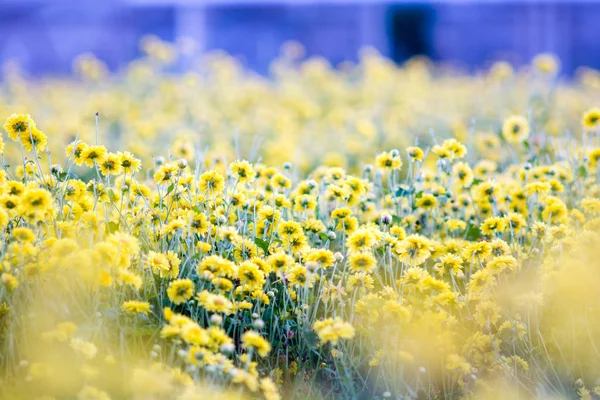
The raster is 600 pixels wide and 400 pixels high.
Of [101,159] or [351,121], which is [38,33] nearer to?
[351,121]

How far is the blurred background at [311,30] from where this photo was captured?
42.6ft

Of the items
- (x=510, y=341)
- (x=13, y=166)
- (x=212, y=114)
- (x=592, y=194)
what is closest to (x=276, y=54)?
(x=212, y=114)

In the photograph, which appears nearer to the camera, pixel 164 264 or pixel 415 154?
pixel 164 264

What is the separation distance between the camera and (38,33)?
13570mm

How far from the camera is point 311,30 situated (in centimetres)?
1409

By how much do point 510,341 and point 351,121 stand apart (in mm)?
3605

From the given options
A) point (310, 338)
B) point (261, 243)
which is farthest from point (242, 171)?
point (310, 338)

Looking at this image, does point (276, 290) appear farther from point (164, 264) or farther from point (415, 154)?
point (415, 154)

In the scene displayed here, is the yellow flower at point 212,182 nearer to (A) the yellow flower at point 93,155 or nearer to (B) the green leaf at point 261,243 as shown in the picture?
(B) the green leaf at point 261,243

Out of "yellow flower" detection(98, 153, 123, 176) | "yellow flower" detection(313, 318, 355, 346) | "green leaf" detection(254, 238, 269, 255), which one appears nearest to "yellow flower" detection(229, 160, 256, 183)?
"green leaf" detection(254, 238, 269, 255)

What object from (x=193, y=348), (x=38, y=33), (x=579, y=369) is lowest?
(x=579, y=369)

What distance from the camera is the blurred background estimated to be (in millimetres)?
12977

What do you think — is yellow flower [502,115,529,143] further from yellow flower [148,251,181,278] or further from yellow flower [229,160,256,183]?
yellow flower [148,251,181,278]

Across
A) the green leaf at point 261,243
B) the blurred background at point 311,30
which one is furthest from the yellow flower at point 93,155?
the blurred background at point 311,30
